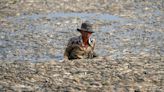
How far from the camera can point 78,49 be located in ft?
52.6

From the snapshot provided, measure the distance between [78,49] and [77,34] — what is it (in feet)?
25.7

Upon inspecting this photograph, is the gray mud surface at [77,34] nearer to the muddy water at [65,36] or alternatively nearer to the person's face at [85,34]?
the muddy water at [65,36]

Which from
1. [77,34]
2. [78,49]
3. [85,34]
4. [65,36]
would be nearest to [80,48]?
[78,49]

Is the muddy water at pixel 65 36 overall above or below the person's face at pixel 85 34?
below

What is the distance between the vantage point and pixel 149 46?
20.3 metres

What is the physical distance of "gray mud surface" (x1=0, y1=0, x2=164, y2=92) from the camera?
42.4 ft

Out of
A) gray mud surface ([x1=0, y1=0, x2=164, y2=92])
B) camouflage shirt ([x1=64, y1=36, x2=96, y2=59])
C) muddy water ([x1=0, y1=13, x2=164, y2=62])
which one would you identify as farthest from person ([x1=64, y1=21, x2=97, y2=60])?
muddy water ([x1=0, y1=13, x2=164, y2=62])

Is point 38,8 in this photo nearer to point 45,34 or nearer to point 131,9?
point 131,9

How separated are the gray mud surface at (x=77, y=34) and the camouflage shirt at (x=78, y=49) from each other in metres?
0.46

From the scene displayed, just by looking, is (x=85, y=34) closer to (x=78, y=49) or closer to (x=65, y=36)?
(x=78, y=49)

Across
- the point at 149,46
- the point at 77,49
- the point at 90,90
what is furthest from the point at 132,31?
the point at 90,90

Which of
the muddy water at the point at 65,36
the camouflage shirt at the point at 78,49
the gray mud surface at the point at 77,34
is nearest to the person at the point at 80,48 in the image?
the camouflage shirt at the point at 78,49

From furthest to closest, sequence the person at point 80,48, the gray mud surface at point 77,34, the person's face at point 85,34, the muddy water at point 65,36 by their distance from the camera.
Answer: the muddy water at point 65,36 < the person at point 80,48 < the person's face at point 85,34 < the gray mud surface at point 77,34

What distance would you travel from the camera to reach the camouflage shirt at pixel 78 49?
52.4 ft
